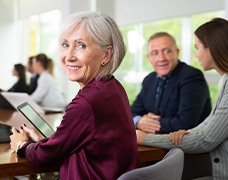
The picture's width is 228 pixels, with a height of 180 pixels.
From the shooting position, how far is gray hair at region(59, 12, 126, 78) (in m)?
1.34

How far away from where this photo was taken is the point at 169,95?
2322 mm

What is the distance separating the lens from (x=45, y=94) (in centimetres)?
536

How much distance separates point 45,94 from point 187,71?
11.0ft

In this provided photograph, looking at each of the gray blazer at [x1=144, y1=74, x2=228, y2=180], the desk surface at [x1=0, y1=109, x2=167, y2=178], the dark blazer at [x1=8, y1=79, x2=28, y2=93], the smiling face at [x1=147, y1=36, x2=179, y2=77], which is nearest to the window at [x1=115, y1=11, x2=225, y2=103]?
the dark blazer at [x1=8, y1=79, x2=28, y2=93]

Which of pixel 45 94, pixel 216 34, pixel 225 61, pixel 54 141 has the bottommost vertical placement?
pixel 45 94

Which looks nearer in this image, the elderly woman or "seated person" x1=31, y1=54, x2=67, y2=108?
the elderly woman

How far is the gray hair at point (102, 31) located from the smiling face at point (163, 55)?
3.31 ft

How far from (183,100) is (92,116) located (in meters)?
1.09

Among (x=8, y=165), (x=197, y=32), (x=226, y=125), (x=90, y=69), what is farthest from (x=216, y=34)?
(x=8, y=165)

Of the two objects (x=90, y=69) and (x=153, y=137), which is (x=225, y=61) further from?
(x=90, y=69)

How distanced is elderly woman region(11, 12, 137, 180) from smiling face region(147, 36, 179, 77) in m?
1.00

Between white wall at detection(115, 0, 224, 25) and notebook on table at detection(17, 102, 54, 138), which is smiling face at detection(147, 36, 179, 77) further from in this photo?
white wall at detection(115, 0, 224, 25)

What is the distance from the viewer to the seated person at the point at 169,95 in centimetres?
219

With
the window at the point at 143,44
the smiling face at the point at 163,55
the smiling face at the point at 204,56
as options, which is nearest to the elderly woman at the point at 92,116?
the smiling face at the point at 204,56
